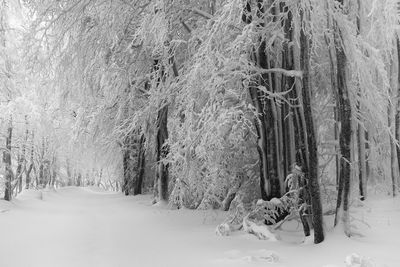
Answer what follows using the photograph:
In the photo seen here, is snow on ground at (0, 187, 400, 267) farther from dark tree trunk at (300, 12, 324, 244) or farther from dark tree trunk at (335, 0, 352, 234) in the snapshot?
dark tree trunk at (335, 0, 352, 234)

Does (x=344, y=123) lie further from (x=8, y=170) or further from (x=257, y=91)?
(x=8, y=170)

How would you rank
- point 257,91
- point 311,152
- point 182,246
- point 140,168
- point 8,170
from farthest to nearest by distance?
point 140,168, point 8,170, point 257,91, point 182,246, point 311,152

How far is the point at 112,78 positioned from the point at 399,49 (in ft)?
26.4

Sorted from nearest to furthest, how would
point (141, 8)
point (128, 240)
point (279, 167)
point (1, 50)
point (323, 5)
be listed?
point (323, 5) < point (128, 240) < point (279, 167) < point (141, 8) < point (1, 50)

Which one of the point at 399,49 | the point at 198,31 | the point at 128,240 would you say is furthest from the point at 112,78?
the point at 399,49

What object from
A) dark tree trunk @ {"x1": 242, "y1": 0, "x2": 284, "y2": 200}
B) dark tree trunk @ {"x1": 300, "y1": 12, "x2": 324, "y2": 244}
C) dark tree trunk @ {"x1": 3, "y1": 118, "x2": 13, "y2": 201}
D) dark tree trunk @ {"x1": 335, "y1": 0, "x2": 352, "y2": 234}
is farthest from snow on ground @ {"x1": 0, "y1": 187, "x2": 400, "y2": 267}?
dark tree trunk @ {"x1": 3, "y1": 118, "x2": 13, "y2": 201}

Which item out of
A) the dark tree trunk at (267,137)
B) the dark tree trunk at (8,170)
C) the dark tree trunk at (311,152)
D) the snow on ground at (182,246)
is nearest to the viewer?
the snow on ground at (182,246)

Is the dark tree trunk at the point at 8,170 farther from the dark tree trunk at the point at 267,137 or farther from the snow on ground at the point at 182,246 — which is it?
the dark tree trunk at the point at 267,137

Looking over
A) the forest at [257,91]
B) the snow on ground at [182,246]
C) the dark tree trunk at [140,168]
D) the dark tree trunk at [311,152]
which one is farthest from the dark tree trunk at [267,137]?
the dark tree trunk at [140,168]

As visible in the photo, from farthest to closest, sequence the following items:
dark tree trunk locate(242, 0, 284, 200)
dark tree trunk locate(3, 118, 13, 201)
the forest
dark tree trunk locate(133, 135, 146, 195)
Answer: dark tree trunk locate(133, 135, 146, 195) < dark tree trunk locate(3, 118, 13, 201) < dark tree trunk locate(242, 0, 284, 200) < the forest

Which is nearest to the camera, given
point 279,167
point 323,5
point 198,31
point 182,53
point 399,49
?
point 323,5

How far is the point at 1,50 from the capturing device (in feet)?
44.1

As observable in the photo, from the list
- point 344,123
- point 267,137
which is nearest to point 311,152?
point 344,123

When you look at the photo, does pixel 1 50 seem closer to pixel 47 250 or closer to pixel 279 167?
pixel 47 250
